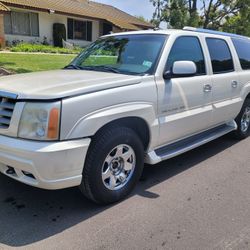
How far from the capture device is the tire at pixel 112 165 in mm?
3375

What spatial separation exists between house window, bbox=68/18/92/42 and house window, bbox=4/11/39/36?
3.70 m

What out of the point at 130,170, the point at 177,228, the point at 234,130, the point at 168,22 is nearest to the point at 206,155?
the point at 234,130

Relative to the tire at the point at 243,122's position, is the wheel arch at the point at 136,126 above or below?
above

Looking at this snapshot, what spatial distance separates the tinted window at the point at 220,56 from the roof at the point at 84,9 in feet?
63.1

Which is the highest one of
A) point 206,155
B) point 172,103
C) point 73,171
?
point 172,103

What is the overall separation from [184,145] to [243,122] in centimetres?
227

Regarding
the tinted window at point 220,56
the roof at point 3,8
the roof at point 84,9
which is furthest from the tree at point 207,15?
the tinted window at point 220,56

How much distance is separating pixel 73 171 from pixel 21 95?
0.86 metres

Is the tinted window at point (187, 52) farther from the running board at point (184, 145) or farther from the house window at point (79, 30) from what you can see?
the house window at point (79, 30)

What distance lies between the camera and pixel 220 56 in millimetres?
5332

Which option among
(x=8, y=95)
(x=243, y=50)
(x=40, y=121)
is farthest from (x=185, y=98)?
(x=243, y=50)

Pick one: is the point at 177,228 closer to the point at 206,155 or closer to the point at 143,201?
the point at 143,201

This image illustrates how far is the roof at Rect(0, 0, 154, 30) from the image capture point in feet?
75.3

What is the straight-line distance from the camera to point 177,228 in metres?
3.29
